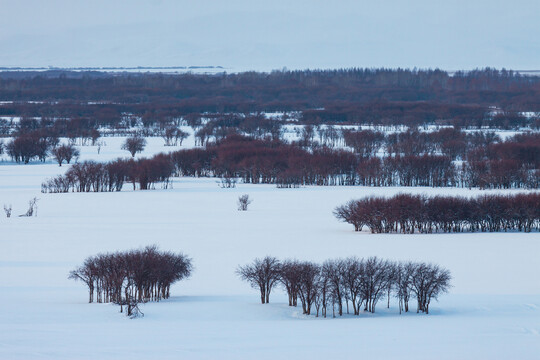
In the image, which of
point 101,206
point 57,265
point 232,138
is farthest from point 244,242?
point 232,138

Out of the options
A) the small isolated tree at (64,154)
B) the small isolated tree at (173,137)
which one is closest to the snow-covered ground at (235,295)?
the small isolated tree at (64,154)

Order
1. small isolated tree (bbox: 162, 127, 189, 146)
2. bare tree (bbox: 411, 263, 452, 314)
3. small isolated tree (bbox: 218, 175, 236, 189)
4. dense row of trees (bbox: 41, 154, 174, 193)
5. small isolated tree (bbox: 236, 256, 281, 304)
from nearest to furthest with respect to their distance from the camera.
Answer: bare tree (bbox: 411, 263, 452, 314)
small isolated tree (bbox: 236, 256, 281, 304)
dense row of trees (bbox: 41, 154, 174, 193)
small isolated tree (bbox: 218, 175, 236, 189)
small isolated tree (bbox: 162, 127, 189, 146)

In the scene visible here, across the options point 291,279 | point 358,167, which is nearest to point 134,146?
point 358,167

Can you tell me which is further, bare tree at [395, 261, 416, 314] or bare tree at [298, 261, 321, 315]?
bare tree at [395, 261, 416, 314]

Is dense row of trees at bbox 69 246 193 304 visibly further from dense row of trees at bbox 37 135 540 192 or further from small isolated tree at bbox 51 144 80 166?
small isolated tree at bbox 51 144 80 166

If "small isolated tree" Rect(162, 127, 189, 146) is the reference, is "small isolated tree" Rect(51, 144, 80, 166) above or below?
below

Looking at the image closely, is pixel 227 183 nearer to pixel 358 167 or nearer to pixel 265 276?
pixel 358 167

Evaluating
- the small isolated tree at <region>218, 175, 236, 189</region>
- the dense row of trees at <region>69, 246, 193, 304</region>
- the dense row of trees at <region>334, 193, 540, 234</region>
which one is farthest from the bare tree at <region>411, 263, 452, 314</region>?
the small isolated tree at <region>218, 175, 236, 189</region>
